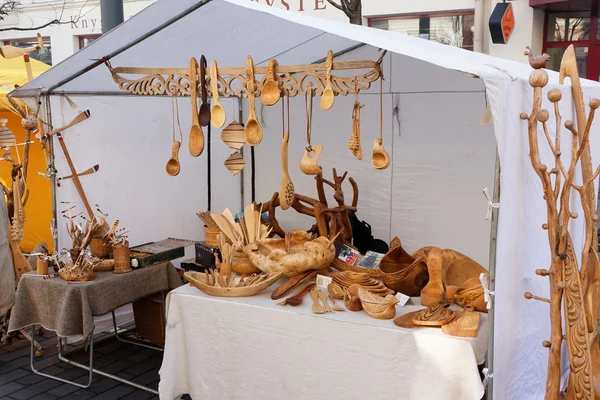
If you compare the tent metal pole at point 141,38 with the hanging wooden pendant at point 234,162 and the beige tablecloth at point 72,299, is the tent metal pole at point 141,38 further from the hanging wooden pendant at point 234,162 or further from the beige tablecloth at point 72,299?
the beige tablecloth at point 72,299

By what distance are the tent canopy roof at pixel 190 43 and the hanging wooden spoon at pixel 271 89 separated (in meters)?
0.26

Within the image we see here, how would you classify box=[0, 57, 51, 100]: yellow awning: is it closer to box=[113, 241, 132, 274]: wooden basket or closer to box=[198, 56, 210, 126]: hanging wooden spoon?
box=[113, 241, 132, 274]: wooden basket

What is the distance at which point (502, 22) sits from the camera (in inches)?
246

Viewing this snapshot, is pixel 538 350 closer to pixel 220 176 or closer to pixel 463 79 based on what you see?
pixel 463 79

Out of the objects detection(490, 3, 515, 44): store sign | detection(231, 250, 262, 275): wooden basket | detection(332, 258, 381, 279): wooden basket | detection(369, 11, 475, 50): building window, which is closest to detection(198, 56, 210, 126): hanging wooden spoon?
detection(231, 250, 262, 275): wooden basket

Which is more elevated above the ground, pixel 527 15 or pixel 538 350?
pixel 527 15

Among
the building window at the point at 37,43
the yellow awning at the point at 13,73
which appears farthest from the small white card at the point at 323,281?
the building window at the point at 37,43

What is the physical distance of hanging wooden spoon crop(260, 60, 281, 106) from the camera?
311 centimetres

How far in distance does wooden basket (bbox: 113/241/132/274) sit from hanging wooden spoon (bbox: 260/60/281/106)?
1227mm

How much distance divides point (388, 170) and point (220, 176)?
1.28m

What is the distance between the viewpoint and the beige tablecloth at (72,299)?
131 inches

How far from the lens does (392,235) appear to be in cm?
436

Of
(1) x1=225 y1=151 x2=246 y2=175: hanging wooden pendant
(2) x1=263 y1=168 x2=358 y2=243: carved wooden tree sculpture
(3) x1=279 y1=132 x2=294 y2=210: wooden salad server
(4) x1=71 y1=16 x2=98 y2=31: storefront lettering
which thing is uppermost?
(4) x1=71 y1=16 x2=98 y2=31: storefront lettering

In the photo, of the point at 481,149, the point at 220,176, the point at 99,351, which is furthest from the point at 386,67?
the point at 99,351
